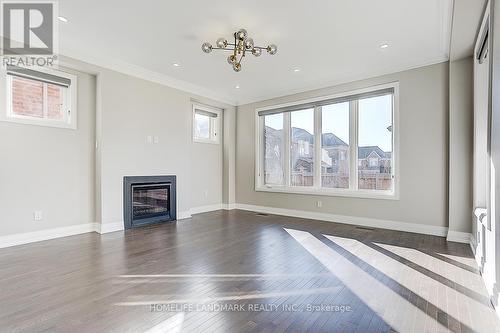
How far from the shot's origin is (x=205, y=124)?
21.7ft

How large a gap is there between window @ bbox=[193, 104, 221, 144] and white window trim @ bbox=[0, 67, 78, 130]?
2510 mm

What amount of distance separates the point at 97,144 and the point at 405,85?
212 inches

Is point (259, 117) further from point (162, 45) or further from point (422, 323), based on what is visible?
point (422, 323)

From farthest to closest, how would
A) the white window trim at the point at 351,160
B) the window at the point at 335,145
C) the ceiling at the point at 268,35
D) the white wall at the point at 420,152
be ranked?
the window at the point at 335,145, the white window trim at the point at 351,160, the white wall at the point at 420,152, the ceiling at the point at 268,35

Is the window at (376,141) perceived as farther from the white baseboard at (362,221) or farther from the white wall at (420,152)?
the white baseboard at (362,221)

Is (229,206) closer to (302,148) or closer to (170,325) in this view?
(302,148)

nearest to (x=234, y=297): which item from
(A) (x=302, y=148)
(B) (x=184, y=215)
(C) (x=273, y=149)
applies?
(B) (x=184, y=215)

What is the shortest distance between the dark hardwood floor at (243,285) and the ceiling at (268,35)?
2879 mm

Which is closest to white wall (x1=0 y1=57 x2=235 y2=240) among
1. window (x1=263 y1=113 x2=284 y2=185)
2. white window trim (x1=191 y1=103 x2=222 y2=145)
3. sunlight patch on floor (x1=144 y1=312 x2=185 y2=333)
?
white window trim (x1=191 y1=103 x2=222 y2=145)

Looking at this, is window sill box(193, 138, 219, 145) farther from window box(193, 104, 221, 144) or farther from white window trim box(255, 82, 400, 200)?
white window trim box(255, 82, 400, 200)

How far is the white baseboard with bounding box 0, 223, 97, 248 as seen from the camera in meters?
3.61

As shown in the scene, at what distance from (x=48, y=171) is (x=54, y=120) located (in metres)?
0.81

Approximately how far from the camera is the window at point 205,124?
633 cm

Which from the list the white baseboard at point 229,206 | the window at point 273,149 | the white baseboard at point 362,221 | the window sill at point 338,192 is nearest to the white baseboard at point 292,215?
the white baseboard at point 362,221
